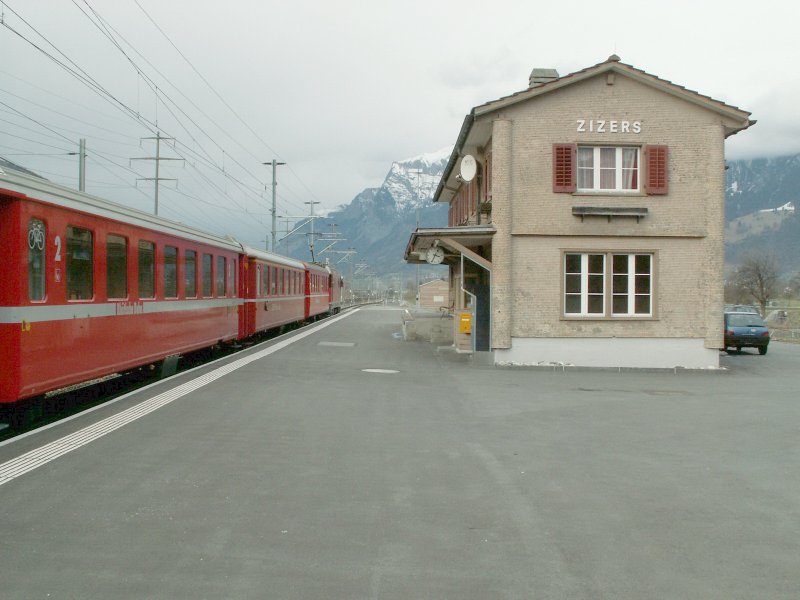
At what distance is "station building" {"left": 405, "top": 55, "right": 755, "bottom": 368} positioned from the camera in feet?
58.4

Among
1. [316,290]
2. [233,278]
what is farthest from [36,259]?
[316,290]

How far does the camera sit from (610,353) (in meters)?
18.0

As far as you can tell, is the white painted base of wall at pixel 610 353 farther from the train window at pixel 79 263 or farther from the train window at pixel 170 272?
the train window at pixel 79 263

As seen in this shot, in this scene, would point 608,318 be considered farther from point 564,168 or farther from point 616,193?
point 564,168

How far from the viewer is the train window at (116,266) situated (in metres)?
10.5

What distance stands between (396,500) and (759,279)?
78.8m

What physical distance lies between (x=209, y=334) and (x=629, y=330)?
9.61 meters

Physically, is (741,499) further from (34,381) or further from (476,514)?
(34,381)

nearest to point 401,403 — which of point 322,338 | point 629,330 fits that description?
point 629,330

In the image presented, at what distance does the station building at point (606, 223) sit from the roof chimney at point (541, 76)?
325 cm

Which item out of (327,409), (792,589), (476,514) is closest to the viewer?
(792,589)

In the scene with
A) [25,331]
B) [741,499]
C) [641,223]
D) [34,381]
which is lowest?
[741,499]

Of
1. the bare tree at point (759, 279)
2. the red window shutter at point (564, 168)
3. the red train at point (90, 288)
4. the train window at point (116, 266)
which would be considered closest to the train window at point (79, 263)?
the red train at point (90, 288)

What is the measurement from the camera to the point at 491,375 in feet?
51.9
